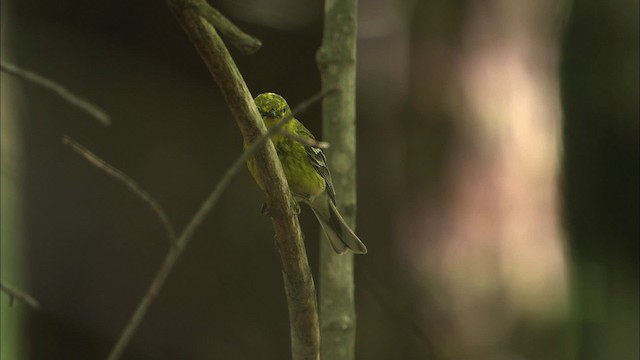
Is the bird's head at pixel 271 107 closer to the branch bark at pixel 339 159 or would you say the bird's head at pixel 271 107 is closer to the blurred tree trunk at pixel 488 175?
the branch bark at pixel 339 159

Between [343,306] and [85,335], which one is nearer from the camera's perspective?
[343,306]

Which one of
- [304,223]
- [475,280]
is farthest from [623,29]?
[304,223]

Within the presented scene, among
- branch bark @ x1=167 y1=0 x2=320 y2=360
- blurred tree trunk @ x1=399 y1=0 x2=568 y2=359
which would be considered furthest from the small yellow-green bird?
blurred tree trunk @ x1=399 y1=0 x2=568 y2=359

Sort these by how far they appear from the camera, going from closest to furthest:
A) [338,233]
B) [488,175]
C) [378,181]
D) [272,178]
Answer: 1. [272,178]
2. [338,233]
3. [378,181]
4. [488,175]

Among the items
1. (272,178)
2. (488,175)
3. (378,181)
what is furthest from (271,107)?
(488,175)

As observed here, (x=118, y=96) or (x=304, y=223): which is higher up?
(x=118, y=96)

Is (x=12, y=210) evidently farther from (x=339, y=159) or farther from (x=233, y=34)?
(x=233, y=34)

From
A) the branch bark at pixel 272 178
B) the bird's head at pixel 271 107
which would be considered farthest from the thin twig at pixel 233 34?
the bird's head at pixel 271 107

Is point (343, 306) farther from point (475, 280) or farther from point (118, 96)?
point (475, 280)
